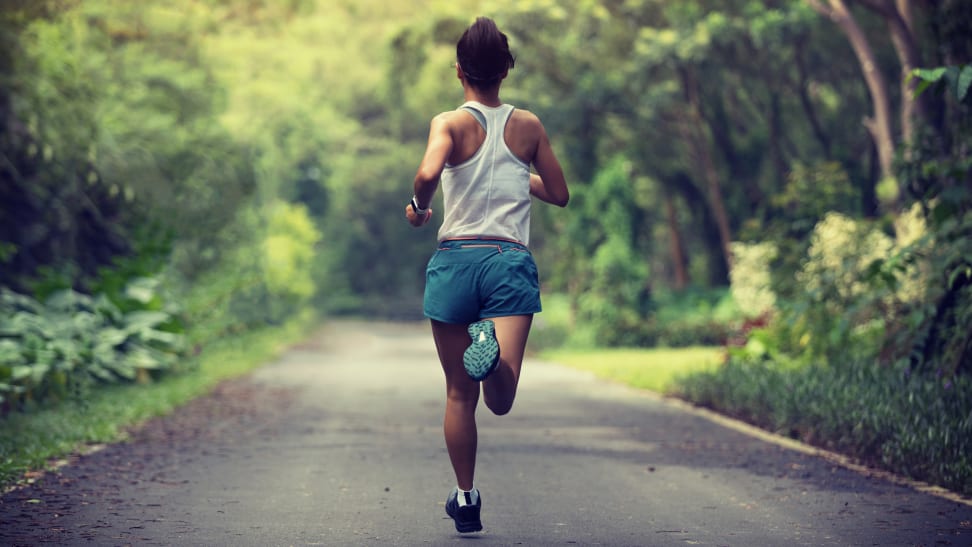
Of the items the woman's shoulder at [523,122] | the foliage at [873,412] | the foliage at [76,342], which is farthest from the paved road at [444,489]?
the woman's shoulder at [523,122]

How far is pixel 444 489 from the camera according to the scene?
7406 millimetres

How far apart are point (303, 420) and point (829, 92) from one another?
26303mm

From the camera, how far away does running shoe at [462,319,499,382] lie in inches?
200

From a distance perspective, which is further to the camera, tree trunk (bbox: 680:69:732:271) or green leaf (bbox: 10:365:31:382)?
tree trunk (bbox: 680:69:732:271)

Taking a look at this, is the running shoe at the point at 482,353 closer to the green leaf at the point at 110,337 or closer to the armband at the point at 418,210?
the armband at the point at 418,210

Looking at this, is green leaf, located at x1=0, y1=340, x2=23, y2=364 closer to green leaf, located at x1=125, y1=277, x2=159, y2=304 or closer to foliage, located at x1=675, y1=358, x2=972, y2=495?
green leaf, located at x1=125, y1=277, x2=159, y2=304

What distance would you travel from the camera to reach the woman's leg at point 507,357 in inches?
210

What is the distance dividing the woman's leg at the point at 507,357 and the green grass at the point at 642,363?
9527mm

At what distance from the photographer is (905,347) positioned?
36.2ft

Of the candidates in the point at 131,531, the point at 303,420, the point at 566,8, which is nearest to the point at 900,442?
the point at 131,531

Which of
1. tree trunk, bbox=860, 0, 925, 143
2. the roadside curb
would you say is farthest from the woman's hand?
tree trunk, bbox=860, 0, 925, 143

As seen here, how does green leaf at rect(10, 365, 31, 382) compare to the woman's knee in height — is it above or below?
above

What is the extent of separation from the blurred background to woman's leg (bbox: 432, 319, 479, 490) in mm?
2979

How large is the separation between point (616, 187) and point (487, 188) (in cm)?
2440
